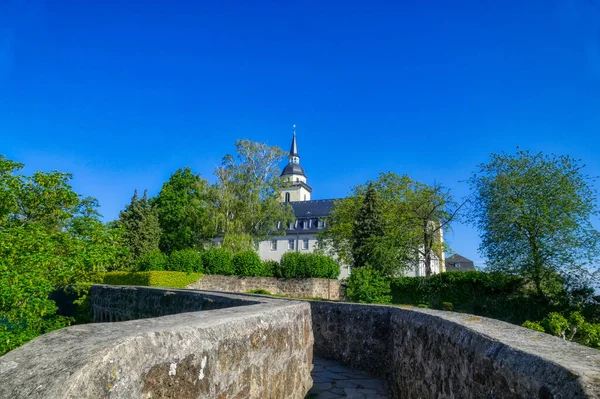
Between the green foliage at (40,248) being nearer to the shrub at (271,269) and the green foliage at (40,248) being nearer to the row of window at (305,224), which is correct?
the shrub at (271,269)

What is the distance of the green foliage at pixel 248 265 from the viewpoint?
28.2 metres

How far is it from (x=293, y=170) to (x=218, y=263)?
171 ft

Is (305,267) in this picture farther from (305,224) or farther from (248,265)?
(305,224)

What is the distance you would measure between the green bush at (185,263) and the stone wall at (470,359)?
855 inches

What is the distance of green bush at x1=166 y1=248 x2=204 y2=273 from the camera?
27.3 metres

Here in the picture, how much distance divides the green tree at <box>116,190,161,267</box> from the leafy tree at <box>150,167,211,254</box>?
1642 millimetres

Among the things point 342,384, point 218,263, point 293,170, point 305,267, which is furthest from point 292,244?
point 342,384

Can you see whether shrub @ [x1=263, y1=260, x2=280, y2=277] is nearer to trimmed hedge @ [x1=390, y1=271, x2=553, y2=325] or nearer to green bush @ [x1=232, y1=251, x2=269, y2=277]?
green bush @ [x1=232, y1=251, x2=269, y2=277]

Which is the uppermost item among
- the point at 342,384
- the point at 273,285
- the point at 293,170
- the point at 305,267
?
the point at 293,170

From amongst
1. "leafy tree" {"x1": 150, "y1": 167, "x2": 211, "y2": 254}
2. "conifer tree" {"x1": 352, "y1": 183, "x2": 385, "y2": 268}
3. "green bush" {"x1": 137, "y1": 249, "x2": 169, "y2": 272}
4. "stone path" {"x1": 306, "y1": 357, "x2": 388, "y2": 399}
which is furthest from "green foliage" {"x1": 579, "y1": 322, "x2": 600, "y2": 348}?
"leafy tree" {"x1": 150, "y1": 167, "x2": 211, "y2": 254}

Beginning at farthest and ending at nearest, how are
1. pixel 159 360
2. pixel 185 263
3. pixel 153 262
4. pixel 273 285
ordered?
pixel 273 285, pixel 185 263, pixel 153 262, pixel 159 360

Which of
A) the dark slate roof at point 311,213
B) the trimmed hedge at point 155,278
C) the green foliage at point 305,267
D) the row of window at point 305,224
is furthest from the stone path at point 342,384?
the row of window at point 305,224

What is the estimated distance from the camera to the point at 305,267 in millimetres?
28172

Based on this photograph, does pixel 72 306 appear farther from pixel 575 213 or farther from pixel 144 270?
pixel 575 213
